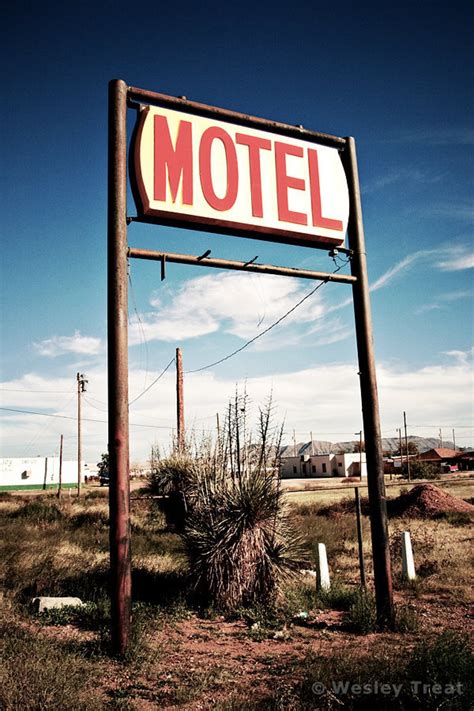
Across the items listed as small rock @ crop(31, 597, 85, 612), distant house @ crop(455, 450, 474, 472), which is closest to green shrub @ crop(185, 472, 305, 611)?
small rock @ crop(31, 597, 85, 612)

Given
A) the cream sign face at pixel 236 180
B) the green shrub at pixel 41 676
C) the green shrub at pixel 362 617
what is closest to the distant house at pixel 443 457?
the green shrub at pixel 362 617

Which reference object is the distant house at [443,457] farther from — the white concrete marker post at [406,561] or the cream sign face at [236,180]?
the cream sign face at [236,180]

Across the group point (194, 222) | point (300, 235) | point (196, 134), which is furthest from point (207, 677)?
point (196, 134)

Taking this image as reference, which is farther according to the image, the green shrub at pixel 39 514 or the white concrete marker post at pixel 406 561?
the green shrub at pixel 39 514

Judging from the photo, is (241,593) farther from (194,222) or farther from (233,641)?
(194,222)

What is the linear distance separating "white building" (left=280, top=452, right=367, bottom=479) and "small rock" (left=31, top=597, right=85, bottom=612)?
62614 mm

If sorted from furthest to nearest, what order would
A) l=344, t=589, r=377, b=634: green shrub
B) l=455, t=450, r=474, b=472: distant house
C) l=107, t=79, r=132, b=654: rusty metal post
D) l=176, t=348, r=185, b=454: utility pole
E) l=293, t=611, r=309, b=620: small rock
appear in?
l=455, t=450, r=474, b=472: distant house → l=176, t=348, r=185, b=454: utility pole → l=293, t=611, r=309, b=620: small rock → l=344, t=589, r=377, b=634: green shrub → l=107, t=79, r=132, b=654: rusty metal post

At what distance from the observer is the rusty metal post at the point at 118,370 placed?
514 cm

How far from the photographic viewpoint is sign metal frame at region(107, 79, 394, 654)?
17.1 feet

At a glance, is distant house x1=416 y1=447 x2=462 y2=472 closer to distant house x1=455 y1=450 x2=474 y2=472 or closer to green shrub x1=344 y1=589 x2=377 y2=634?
distant house x1=455 y1=450 x2=474 y2=472

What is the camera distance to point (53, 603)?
21.3ft

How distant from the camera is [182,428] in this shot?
21531mm

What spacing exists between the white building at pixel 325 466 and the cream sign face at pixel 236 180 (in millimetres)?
62751

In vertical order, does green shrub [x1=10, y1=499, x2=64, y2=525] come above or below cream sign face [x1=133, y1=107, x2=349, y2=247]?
below
